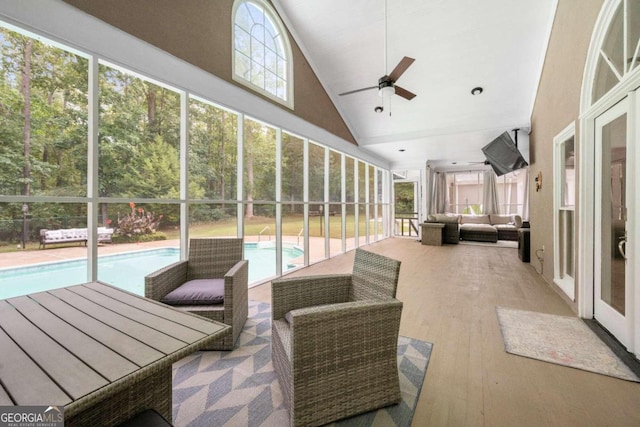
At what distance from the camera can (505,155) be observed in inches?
233

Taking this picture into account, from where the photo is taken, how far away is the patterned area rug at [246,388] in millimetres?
1447

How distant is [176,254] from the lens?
→ 329 cm

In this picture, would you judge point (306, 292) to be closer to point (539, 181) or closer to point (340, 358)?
point (340, 358)

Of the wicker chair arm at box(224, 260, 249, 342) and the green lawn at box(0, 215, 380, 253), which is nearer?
the wicker chair arm at box(224, 260, 249, 342)

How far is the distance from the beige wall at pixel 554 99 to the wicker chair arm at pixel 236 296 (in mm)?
3578

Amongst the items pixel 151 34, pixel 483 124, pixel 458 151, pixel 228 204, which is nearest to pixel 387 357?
pixel 228 204

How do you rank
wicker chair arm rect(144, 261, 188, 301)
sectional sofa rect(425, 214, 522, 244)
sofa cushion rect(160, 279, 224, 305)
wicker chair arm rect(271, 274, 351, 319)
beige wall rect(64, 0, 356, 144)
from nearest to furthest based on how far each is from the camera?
wicker chair arm rect(271, 274, 351, 319) → wicker chair arm rect(144, 261, 188, 301) → sofa cushion rect(160, 279, 224, 305) → beige wall rect(64, 0, 356, 144) → sectional sofa rect(425, 214, 522, 244)

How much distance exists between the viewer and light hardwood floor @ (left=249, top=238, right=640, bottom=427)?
147cm

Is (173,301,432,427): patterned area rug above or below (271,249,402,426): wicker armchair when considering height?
below

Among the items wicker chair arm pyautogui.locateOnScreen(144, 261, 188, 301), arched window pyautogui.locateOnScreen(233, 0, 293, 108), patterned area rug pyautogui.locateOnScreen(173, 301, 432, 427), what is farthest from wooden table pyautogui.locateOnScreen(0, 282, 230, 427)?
arched window pyautogui.locateOnScreen(233, 0, 293, 108)

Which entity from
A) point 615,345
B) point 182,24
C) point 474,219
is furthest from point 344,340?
point 474,219

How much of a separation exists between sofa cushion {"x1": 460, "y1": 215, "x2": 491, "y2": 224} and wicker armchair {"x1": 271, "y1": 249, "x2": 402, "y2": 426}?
9.39m

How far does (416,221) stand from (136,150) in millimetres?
9098

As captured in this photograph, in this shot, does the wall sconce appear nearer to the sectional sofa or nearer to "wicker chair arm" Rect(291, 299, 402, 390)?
the sectional sofa
